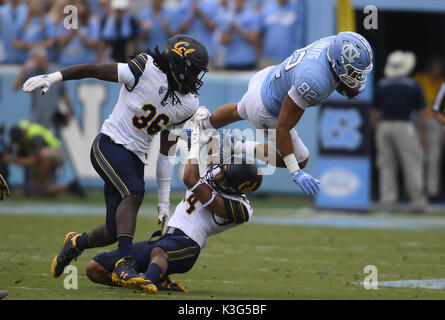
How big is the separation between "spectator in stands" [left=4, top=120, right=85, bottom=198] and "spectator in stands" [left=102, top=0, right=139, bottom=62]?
5.28ft

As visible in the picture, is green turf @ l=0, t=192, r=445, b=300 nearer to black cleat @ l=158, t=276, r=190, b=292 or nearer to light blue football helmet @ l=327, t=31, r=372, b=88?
black cleat @ l=158, t=276, r=190, b=292

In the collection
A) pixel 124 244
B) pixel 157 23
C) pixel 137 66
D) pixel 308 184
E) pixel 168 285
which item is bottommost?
pixel 168 285

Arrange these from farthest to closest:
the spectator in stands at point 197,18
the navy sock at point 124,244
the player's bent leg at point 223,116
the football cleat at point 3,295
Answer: the spectator in stands at point 197,18, the player's bent leg at point 223,116, the navy sock at point 124,244, the football cleat at point 3,295

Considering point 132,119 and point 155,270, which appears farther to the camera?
point 132,119

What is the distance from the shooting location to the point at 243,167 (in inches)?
224

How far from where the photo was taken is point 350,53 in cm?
593

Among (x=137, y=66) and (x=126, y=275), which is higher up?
(x=137, y=66)

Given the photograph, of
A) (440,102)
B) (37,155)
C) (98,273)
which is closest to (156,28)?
(37,155)

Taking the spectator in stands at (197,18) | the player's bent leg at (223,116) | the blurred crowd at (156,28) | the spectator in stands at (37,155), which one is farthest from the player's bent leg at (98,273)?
the spectator in stands at (197,18)

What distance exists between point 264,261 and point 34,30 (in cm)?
778

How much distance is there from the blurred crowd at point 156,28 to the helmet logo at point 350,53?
7.11m

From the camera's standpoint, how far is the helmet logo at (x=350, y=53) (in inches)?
233

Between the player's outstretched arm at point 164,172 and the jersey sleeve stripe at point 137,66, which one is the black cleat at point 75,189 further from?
the jersey sleeve stripe at point 137,66

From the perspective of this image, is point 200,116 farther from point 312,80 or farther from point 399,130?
point 399,130
